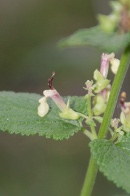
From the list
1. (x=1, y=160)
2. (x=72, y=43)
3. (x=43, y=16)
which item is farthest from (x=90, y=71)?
(x=72, y=43)

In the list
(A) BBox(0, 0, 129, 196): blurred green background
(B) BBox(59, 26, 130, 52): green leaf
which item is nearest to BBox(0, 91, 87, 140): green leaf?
(B) BBox(59, 26, 130, 52): green leaf

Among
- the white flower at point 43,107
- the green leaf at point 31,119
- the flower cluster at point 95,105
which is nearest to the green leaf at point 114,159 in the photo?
the flower cluster at point 95,105

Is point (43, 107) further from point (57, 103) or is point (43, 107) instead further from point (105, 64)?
point (105, 64)

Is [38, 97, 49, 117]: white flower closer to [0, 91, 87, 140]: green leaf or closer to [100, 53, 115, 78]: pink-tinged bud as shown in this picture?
[0, 91, 87, 140]: green leaf

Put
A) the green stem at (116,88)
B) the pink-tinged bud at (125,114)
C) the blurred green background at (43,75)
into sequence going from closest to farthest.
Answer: the green stem at (116,88) < the pink-tinged bud at (125,114) < the blurred green background at (43,75)

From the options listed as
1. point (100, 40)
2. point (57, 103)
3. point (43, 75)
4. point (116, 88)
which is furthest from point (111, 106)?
point (43, 75)

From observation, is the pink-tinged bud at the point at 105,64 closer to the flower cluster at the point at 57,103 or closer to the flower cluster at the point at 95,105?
the flower cluster at the point at 95,105

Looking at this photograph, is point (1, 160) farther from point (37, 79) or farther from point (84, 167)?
point (37, 79)
